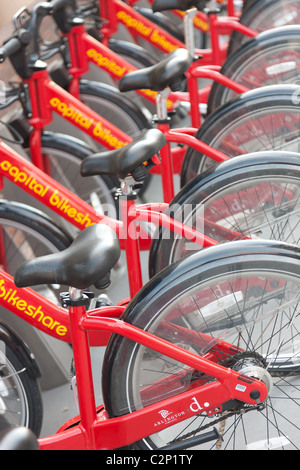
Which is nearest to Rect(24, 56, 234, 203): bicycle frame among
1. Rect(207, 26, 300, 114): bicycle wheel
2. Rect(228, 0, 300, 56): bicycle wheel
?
Rect(207, 26, 300, 114): bicycle wheel

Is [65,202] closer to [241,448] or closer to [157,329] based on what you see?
[157,329]

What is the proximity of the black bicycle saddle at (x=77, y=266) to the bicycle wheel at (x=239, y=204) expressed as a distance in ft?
2.03

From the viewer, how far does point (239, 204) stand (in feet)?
8.91

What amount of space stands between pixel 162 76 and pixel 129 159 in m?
0.62

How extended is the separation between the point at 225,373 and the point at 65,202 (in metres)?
1.11

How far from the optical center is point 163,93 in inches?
112

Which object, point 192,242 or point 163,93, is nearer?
point 192,242

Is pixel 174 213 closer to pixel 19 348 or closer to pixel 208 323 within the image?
pixel 208 323

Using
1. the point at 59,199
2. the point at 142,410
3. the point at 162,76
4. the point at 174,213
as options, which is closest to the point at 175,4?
the point at 162,76

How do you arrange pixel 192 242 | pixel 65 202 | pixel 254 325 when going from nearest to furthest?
pixel 254 325
pixel 192 242
pixel 65 202

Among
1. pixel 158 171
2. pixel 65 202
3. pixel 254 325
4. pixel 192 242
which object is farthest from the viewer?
pixel 158 171

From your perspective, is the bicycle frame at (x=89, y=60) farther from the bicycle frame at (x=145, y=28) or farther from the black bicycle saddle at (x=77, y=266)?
the black bicycle saddle at (x=77, y=266)

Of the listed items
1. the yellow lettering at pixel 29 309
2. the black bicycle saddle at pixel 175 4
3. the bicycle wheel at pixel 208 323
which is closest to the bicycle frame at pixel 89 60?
the black bicycle saddle at pixel 175 4

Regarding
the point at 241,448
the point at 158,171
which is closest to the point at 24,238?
the point at 158,171
